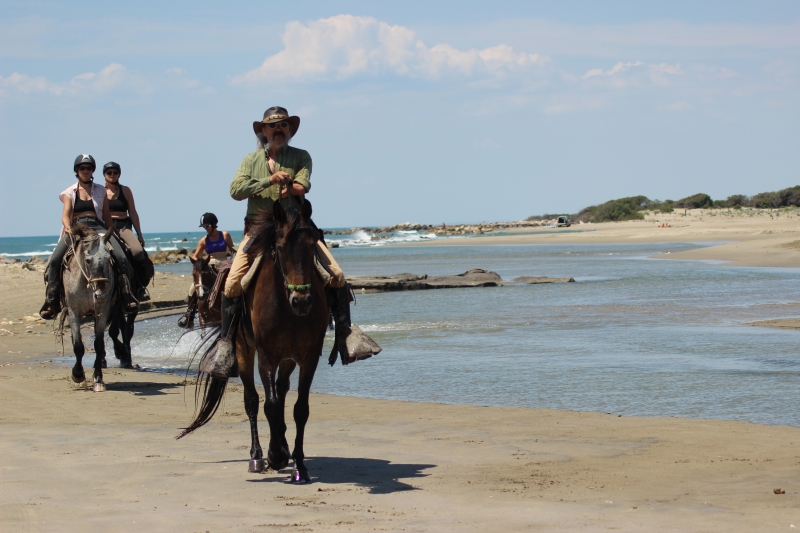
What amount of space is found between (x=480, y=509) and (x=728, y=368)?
296 inches

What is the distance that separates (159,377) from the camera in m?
12.8

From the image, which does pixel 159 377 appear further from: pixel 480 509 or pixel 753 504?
pixel 753 504

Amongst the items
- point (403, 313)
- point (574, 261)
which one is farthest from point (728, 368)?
point (574, 261)

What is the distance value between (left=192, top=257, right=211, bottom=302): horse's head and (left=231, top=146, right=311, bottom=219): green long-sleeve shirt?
569cm

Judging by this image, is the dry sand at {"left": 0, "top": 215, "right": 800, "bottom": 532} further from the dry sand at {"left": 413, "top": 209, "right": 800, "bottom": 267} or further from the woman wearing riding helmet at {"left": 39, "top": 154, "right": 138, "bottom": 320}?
the dry sand at {"left": 413, "top": 209, "right": 800, "bottom": 267}

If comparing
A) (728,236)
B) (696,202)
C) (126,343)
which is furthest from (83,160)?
(696,202)

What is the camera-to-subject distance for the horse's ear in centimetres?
673

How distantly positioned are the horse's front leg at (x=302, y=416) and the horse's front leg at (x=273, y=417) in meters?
0.15

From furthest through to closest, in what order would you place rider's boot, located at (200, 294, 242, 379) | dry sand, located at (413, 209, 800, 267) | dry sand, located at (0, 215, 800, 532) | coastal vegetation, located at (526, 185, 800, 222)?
coastal vegetation, located at (526, 185, 800, 222)
dry sand, located at (413, 209, 800, 267)
rider's boot, located at (200, 294, 242, 379)
dry sand, located at (0, 215, 800, 532)

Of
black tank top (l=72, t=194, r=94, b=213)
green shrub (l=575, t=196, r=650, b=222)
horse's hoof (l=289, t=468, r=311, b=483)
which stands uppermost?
green shrub (l=575, t=196, r=650, b=222)

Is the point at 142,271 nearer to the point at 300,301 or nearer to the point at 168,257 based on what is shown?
the point at 300,301

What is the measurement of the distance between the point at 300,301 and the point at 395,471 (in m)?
1.61

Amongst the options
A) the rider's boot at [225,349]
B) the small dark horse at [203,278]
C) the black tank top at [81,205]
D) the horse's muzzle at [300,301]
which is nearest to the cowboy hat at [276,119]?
the rider's boot at [225,349]

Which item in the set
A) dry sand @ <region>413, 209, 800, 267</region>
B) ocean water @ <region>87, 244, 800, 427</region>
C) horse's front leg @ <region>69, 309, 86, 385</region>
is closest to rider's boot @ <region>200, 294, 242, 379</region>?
ocean water @ <region>87, 244, 800, 427</region>
